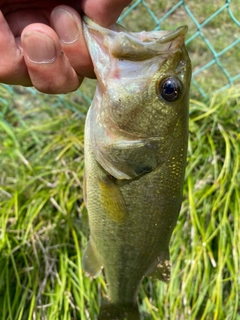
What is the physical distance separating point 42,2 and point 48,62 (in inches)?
7.2

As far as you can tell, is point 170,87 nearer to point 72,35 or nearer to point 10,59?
point 72,35

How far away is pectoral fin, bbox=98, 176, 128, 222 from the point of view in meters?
1.20

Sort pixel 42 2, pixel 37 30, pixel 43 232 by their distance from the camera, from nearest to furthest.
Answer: pixel 37 30 → pixel 42 2 → pixel 43 232

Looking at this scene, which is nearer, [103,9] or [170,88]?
[103,9]

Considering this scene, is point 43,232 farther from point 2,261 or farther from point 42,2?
point 42,2

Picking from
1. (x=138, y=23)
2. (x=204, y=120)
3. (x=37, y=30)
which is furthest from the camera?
(x=138, y=23)

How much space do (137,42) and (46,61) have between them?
0.69ft

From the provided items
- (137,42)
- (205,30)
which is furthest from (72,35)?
(205,30)

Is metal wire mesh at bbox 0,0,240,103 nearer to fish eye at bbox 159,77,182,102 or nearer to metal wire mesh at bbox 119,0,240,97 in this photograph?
metal wire mesh at bbox 119,0,240,97

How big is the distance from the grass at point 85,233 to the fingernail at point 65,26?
39.8 inches

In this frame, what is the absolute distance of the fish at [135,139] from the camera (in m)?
1.06

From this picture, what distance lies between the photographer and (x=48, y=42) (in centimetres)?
99

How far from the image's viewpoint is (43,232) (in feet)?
6.25

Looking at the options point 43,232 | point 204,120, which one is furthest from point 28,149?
point 204,120
